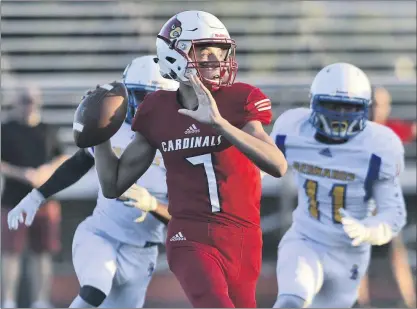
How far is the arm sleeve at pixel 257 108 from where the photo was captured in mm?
4363

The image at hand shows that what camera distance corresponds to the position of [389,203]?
5.85 metres

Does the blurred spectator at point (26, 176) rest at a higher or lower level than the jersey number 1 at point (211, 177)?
lower

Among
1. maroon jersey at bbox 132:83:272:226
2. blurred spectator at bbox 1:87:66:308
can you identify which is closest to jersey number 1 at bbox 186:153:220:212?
maroon jersey at bbox 132:83:272:226

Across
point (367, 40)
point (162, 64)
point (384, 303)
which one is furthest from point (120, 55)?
point (162, 64)

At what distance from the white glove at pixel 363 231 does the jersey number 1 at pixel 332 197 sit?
6.0 inches

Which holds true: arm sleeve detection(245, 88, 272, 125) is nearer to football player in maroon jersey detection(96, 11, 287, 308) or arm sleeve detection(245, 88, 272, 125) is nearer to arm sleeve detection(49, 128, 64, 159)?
football player in maroon jersey detection(96, 11, 287, 308)

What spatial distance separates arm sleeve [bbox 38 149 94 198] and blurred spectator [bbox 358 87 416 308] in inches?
110

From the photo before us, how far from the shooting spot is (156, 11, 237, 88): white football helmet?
14.5ft

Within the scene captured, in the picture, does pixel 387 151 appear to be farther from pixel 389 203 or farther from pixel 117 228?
pixel 117 228

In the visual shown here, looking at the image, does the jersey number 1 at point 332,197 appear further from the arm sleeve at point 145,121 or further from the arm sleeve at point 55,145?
the arm sleeve at point 55,145

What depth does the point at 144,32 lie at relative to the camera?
12445 mm

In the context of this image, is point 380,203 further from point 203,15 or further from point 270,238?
point 270,238

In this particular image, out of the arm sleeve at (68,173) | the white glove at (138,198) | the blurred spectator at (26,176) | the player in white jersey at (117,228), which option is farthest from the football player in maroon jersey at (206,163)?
the blurred spectator at (26,176)

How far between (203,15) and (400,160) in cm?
182
